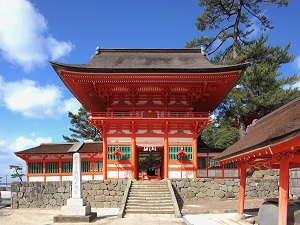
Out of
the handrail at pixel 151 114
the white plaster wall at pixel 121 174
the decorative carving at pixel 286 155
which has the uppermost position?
the handrail at pixel 151 114

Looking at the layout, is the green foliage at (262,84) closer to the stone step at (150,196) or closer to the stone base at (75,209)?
the stone step at (150,196)

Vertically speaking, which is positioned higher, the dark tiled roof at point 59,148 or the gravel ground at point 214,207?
the dark tiled roof at point 59,148

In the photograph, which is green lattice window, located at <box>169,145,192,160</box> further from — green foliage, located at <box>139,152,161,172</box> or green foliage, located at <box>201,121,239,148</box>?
green foliage, located at <box>139,152,161,172</box>

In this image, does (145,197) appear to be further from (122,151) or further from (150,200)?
(122,151)

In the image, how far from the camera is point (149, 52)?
25.7 metres

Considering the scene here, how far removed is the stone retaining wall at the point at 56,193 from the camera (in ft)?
62.2

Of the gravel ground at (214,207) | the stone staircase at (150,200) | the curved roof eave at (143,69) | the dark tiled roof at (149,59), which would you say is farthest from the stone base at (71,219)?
the dark tiled roof at (149,59)

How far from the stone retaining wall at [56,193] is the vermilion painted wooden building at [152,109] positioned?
5.33 feet

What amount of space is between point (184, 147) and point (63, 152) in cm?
905

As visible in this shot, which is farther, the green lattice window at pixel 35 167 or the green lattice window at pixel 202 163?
the green lattice window at pixel 35 167

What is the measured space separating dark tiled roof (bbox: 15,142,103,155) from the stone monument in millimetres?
8139

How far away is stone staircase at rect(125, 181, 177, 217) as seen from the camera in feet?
50.4

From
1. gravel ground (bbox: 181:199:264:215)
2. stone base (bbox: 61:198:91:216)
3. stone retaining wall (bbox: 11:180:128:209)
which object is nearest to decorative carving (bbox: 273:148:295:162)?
gravel ground (bbox: 181:199:264:215)

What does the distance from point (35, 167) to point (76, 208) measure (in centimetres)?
1092
